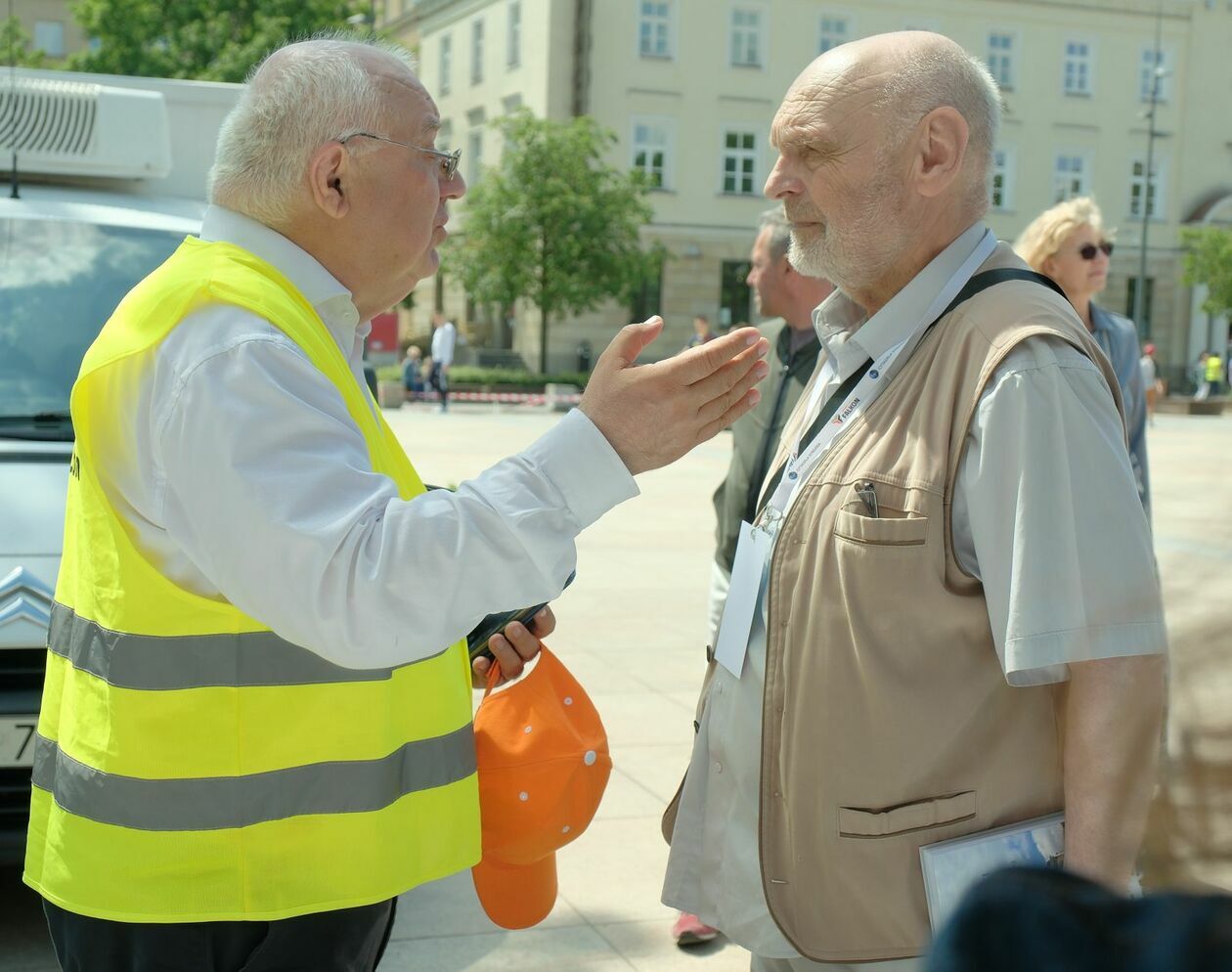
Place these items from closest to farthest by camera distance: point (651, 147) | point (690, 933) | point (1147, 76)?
point (690, 933) → point (651, 147) → point (1147, 76)

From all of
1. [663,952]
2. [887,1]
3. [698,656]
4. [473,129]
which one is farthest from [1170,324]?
[663,952]

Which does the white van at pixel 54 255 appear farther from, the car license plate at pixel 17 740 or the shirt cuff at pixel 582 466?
the shirt cuff at pixel 582 466

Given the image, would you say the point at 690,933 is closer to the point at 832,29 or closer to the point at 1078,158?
the point at 832,29

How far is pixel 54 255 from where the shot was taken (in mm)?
4957

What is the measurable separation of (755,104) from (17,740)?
40520 millimetres

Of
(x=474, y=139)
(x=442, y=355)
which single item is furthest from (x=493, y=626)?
(x=474, y=139)

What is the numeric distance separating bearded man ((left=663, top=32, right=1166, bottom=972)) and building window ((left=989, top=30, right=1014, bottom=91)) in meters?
45.2

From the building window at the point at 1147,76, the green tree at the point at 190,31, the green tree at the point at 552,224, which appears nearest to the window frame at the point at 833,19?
the green tree at the point at 552,224

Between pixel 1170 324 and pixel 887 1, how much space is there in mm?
14371

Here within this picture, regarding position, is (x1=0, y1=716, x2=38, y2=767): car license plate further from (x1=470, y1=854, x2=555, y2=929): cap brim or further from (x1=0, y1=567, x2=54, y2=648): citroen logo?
(x1=470, y1=854, x2=555, y2=929): cap brim

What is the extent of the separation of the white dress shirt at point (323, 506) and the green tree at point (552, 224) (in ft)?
114

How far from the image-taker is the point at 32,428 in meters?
4.38

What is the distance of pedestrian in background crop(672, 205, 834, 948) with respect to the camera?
15.1 feet

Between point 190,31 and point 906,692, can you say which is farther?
point 190,31
